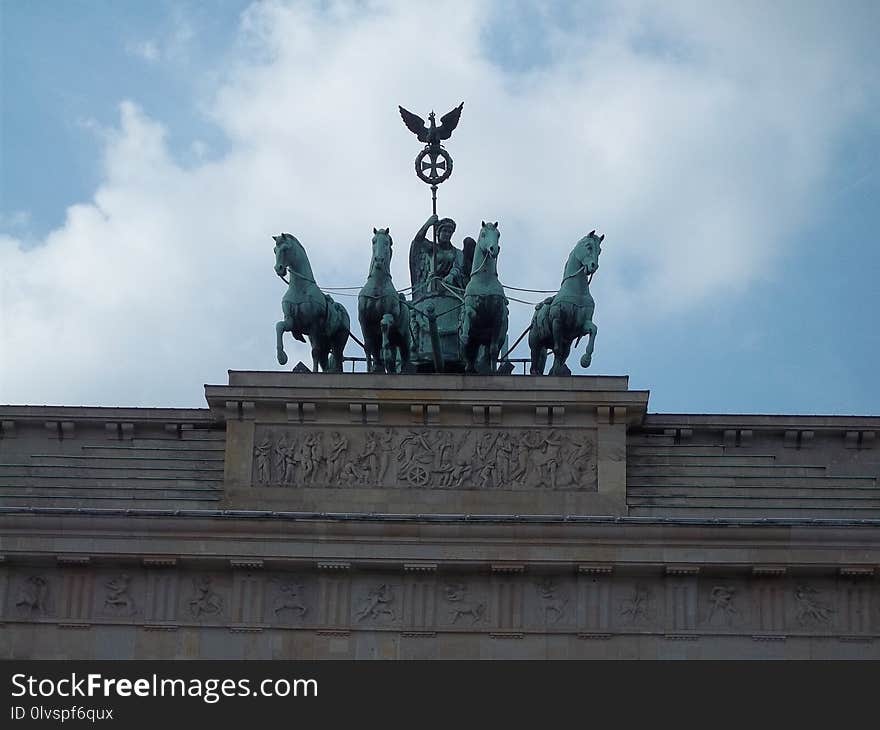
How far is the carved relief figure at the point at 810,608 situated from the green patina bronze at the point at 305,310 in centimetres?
722

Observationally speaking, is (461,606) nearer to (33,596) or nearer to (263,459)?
(263,459)

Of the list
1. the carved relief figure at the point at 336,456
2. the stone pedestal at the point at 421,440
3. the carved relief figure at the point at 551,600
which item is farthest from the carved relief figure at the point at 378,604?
the carved relief figure at the point at 551,600

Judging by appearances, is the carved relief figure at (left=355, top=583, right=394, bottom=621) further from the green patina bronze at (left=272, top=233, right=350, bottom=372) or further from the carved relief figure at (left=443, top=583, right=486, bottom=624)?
the green patina bronze at (left=272, top=233, right=350, bottom=372)

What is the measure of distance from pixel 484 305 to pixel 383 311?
140 centimetres

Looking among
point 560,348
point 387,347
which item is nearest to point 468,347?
point 387,347

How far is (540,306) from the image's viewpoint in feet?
107

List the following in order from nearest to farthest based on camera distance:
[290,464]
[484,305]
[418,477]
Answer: [418,477], [290,464], [484,305]

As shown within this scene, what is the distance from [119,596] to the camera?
30031mm

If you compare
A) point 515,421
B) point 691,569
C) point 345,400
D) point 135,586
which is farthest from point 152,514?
point 691,569

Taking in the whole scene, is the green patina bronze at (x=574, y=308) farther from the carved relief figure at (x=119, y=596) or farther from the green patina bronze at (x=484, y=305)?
the carved relief figure at (x=119, y=596)

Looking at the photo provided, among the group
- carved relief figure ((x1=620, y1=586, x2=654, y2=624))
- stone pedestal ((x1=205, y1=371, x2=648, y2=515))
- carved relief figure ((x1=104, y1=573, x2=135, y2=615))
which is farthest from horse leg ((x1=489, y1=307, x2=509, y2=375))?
carved relief figure ((x1=104, y1=573, x2=135, y2=615))

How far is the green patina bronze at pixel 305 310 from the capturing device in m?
32.2
